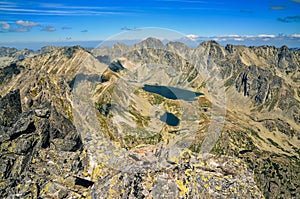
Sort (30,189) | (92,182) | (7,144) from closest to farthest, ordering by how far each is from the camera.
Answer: (30,189)
(92,182)
(7,144)

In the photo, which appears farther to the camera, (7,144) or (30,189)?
(7,144)

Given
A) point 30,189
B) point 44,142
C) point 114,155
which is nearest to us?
point 30,189

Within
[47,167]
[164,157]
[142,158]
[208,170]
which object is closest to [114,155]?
[142,158]

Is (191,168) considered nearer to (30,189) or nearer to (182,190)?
(182,190)

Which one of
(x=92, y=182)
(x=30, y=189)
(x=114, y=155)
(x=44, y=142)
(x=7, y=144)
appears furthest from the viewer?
(x=44, y=142)

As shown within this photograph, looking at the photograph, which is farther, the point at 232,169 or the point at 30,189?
the point at 232,169

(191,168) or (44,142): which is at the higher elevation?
(191,168)

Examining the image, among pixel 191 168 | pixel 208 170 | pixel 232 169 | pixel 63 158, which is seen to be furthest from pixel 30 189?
pixel 232 169

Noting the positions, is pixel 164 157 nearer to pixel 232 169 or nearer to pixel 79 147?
pixel 232 169

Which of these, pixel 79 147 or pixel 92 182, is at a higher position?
pixel 92 182
